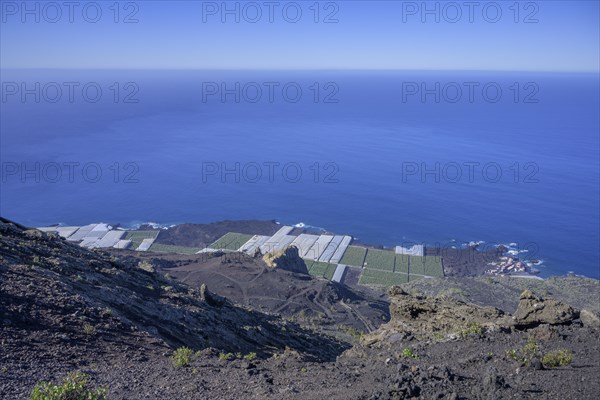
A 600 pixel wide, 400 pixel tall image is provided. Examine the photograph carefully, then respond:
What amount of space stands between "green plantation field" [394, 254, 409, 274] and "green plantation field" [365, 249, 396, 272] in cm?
53

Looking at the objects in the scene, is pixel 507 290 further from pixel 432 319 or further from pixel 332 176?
pixel 332 176

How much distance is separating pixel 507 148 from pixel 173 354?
420 ft

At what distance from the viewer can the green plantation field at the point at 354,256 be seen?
5620 cm

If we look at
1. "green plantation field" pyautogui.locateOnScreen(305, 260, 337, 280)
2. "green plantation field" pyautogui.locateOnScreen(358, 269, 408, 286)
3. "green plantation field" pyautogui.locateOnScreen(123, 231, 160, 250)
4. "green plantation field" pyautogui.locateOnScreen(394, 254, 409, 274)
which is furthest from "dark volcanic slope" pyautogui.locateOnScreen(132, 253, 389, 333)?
"green plantation field" pyautogui.locateOnScreen(123, 231, 160, 250)

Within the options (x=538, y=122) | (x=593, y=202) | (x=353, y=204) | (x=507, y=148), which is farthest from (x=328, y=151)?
(x=538, y=122)

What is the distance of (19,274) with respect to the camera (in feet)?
48.2

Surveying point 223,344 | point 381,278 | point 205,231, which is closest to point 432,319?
point 223,344

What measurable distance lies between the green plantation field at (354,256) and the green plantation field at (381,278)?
2682 mm

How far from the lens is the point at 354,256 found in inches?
2304

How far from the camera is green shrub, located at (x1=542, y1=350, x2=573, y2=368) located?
406 inches

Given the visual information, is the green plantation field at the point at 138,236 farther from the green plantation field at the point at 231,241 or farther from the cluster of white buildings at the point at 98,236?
the green plantation field at the point at 231,241

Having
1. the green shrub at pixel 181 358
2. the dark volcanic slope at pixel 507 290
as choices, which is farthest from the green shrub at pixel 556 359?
the dark volcanic slope at pixel 507 290

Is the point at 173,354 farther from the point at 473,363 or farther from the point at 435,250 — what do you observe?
the point at 435,250

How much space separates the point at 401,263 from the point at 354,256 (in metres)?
5.91
